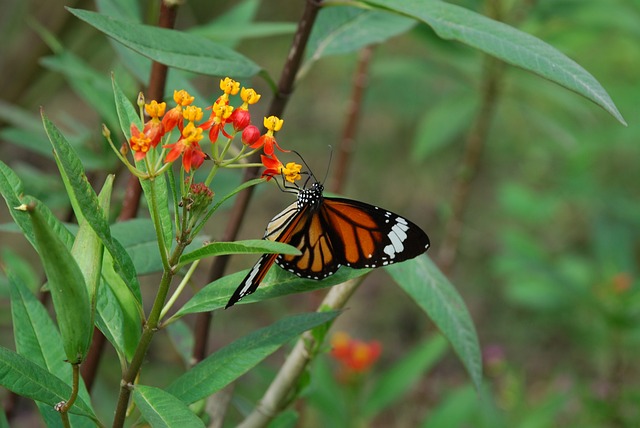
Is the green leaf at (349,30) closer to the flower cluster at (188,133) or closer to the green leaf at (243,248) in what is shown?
the flower cluster at (188,133)

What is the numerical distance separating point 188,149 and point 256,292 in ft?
0.58

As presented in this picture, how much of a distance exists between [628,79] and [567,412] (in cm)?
166

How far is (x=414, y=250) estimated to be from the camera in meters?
1.02

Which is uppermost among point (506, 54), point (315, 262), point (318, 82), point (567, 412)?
point (506, 54)

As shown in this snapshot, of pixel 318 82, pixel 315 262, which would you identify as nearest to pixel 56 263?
pixel 315 262

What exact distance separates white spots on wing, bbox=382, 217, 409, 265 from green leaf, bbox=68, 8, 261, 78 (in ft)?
0.97

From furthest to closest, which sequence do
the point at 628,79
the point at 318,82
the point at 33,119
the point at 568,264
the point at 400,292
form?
the point at 318,82 → the point at 400,292 → the point at 628,79 → the point at 568,264 → the point at 33,119

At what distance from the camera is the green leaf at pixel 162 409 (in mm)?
758

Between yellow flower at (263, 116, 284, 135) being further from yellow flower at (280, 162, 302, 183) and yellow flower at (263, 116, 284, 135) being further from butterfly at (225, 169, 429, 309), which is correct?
butterfly at (225, 169, 429, 309)

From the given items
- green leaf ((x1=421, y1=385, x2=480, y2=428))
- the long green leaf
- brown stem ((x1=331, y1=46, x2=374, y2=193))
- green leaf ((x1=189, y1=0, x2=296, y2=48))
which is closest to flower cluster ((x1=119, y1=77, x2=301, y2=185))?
the long green leaf

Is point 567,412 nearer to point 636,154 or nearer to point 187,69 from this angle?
point 636,154

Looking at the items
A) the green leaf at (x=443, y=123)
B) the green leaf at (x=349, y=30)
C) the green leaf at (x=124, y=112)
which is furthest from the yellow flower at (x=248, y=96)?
the green leaf at (x=443, y=123)

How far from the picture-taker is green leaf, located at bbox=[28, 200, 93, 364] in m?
0.66

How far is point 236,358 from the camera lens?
87 centimetres
